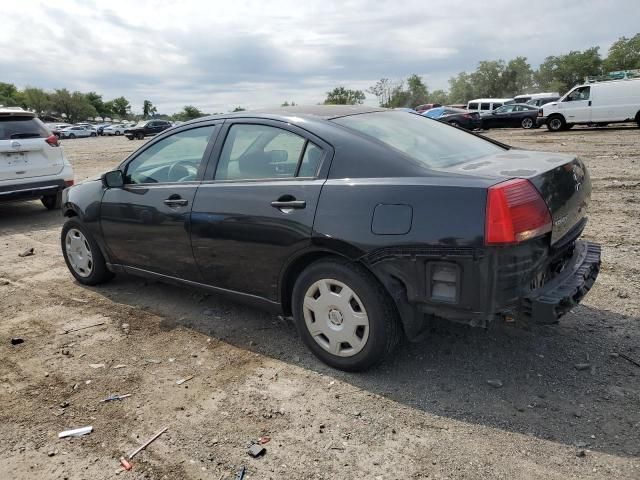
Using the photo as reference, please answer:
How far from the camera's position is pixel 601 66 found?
68.4 metres

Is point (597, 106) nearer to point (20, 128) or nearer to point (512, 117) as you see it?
point (512, 117)

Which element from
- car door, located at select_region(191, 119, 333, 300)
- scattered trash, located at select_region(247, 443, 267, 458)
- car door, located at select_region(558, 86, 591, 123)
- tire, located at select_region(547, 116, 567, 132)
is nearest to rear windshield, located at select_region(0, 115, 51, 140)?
car door, located at select_region(191, 119, 333, 300)

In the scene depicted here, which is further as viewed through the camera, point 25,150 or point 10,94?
point 10,94

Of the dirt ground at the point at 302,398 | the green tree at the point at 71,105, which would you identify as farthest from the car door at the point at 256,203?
the green tree at the point at 71,105

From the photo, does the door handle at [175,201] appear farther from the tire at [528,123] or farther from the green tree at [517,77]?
the green tree at [517,77]

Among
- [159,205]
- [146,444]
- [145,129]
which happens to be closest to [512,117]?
[159,205]

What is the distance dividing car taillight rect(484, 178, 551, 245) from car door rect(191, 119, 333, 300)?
3.39 ft

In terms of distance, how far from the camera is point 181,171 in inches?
160

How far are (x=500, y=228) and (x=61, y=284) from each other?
14.4 feet

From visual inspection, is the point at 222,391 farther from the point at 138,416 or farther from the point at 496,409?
the point at 496,409

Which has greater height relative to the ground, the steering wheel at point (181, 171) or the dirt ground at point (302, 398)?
the steering wheel at point (181, 171)

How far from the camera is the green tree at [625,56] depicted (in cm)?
6550

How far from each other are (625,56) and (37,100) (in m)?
95.6

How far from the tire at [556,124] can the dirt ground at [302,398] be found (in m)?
19.7
